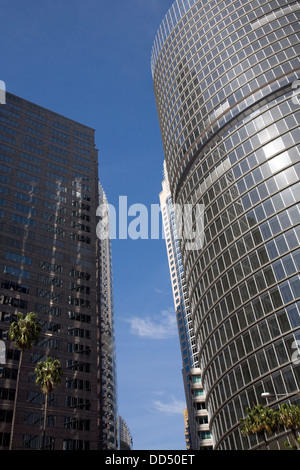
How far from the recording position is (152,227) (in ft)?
279

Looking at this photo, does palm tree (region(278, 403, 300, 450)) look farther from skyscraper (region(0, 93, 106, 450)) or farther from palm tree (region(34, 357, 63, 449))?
skyscraper (region(0, 93, 106, 450))

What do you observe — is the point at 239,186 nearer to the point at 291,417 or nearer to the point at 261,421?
the point at 261,421

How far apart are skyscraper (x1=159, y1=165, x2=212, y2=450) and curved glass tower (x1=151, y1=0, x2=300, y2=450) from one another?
38593 mm

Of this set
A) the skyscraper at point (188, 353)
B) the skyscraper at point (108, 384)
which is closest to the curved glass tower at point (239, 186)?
the skyscraper at point (188, 353)

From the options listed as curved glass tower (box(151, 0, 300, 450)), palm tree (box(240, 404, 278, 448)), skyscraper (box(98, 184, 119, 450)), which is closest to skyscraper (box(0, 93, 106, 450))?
skyscraper (box(98, 184, 119, 450))

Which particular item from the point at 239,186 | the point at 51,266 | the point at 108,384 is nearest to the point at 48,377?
the point at 239,186

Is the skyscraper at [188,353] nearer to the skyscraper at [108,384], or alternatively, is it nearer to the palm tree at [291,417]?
the skyscraper at [108,384]

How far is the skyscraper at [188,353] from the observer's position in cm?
11294

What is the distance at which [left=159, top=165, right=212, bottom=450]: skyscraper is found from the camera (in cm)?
11294

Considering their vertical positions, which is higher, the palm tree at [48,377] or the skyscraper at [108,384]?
the skyscraper at [108,384]

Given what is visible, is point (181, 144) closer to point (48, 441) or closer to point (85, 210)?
point (85, 210)

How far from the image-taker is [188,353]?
503 feet

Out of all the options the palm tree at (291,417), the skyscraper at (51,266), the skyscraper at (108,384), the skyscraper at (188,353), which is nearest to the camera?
the palm tree at (291,417)

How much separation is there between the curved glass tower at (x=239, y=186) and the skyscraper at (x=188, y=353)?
38.6 meters
